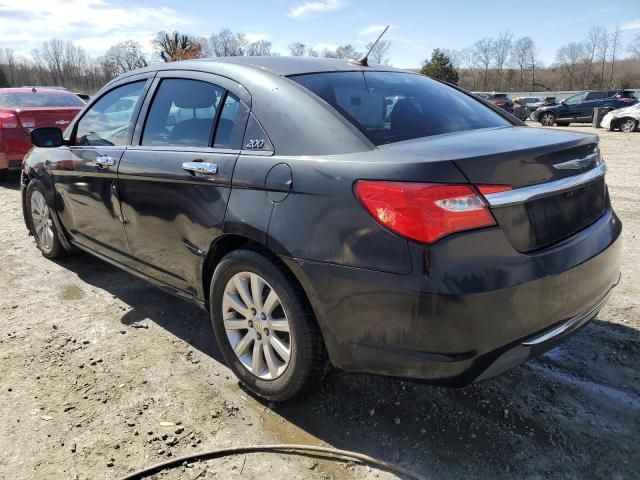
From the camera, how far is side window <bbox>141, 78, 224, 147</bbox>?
2852 mm

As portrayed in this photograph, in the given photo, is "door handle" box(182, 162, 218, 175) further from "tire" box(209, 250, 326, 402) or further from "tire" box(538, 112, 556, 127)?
"tire" box(538, 112, 556, 127)

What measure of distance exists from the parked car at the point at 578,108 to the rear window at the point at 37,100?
69.9 ft

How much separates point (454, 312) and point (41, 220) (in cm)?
427

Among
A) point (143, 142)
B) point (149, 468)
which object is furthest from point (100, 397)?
point (143, 142)

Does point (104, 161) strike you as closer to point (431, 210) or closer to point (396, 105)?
point (396, 105)

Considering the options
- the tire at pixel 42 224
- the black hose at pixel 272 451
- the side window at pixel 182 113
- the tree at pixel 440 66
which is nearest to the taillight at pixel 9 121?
the tire at pixel 42 224

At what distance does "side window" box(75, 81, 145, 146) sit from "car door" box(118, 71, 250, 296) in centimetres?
Result: 24

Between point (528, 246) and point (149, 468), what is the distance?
182 cm

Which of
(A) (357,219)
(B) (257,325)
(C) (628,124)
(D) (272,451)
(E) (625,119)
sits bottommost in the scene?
(D) (272,451)

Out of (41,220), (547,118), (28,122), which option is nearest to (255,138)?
(41,220)

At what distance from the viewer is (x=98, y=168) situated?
3.53 m

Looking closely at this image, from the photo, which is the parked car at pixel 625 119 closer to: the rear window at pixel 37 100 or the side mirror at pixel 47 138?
the rear window at pixel 37 100

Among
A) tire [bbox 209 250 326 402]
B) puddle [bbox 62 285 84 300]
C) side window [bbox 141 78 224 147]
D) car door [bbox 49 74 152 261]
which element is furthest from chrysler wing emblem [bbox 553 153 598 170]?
puddle [bbox 62 285 84 300]

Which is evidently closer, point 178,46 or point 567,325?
point 567,325
